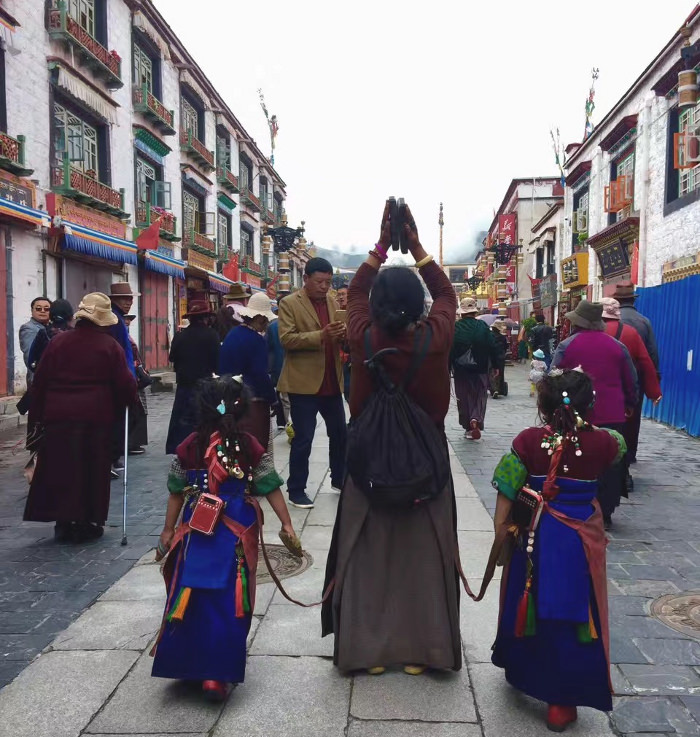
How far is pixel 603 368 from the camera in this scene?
16.6ft

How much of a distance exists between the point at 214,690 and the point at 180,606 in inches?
14.0

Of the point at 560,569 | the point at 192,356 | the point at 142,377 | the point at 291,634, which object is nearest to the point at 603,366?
the point at 560,569

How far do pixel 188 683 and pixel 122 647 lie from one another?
53cm

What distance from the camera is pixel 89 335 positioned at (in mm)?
4773

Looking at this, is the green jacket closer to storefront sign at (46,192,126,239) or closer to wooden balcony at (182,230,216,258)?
storefront sign at (46,192,126,239)

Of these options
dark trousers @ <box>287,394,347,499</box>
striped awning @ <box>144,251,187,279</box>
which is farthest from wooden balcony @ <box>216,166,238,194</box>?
dark trousers @ <box>287,394,347,499</box>

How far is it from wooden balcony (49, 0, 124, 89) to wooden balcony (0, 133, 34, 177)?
2.73 metres

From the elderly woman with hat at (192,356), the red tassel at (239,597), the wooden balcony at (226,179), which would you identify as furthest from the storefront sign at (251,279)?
the red tassel at (239,597)

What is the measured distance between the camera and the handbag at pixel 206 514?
2.71m

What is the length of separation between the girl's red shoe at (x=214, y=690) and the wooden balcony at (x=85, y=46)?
543 inches

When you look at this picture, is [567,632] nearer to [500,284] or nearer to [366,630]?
[366,630]

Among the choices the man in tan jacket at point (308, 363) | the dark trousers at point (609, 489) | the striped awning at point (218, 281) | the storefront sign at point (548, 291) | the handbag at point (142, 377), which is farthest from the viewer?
the storefront sign at point (548, 291)

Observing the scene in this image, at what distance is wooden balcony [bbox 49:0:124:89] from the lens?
1308cm

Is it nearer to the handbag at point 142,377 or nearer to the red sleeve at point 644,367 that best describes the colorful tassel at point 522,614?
the red sleeve at point 644,367
